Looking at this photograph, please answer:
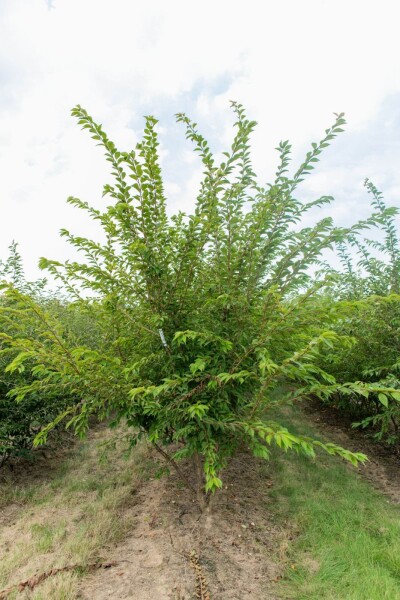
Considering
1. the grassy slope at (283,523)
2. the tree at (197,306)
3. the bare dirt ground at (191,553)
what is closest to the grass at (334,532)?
the grassy slope at (283,523)

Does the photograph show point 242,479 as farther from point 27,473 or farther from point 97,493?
point 27,473

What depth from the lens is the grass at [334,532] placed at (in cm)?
302

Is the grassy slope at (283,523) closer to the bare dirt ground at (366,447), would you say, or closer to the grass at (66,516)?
the grass at (66,516)

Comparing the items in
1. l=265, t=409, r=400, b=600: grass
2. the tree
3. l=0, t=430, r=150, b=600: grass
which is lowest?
l=265, t=409, r=400, b=600: grass

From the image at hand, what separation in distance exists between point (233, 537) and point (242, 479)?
4.88ft

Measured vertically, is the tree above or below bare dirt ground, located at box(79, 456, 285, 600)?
above

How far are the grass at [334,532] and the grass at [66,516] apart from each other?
185 centimetres

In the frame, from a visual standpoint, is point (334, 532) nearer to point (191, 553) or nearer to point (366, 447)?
point (191, 553)

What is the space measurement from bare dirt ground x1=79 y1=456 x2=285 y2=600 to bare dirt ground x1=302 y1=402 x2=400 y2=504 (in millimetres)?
2115

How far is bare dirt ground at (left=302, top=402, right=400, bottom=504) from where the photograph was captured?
5562 mm

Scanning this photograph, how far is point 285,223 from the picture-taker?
320 cm

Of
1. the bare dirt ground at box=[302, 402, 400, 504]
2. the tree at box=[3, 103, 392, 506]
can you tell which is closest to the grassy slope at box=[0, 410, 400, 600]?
the bare dirt ground at box=[302, 402, 400, 504]

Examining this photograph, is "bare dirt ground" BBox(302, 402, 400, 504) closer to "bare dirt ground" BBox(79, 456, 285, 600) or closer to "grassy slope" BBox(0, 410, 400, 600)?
"grassy slope" BBox(0, 410, 400, 600)

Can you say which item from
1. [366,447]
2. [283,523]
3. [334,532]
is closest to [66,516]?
[283,523]
